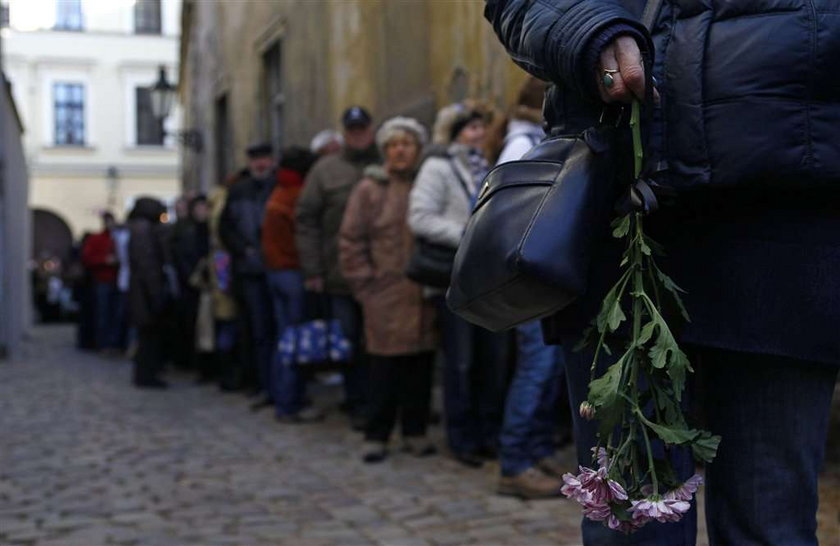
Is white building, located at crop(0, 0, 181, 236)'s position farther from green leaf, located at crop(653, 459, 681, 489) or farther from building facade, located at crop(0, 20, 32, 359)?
green leaf, located at crop(653, 459, 681, 489)

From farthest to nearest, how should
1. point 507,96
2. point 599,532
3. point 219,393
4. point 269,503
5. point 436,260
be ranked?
point 219,393
point 507,96
point 436,260
point 269,503
point 599,532

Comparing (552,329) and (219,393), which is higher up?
(552,329)

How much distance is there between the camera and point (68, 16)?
43906 mm

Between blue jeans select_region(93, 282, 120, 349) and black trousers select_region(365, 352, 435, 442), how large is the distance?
9989 millimetres

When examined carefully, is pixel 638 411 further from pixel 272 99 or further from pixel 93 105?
pixel 93 105

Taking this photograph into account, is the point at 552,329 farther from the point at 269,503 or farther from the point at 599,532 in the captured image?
the point at 269,503

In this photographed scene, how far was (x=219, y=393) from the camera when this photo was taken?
34.0ft

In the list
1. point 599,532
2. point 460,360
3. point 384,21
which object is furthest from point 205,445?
point 599,532

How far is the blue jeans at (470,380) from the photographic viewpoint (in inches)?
249

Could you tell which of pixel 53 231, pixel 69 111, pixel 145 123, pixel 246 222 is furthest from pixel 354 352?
pixel 69 111

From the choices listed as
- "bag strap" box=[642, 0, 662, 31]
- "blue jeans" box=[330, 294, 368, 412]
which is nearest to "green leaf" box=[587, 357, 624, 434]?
"bag strap" box=[642, 0, 662, 31]

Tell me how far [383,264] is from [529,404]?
5.32 ft

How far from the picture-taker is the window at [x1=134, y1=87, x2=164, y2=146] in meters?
43.6

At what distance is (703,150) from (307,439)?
554cm
